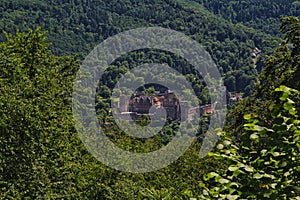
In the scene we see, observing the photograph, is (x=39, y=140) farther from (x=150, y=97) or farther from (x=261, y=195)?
(x=150, y=97)

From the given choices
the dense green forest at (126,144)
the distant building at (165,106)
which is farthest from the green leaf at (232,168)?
the distant building at (165,106)

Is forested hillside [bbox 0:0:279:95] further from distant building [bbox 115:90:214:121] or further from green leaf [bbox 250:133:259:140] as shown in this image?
green leaf [bbox 250:133:259:140]

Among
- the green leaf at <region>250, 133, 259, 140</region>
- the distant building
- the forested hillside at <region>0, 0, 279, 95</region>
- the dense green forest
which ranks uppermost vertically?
the forested hillside at <region>0, 0, 279, 95</region>

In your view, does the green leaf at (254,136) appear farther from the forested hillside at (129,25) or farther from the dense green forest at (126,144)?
the forested hillside at (129,25)

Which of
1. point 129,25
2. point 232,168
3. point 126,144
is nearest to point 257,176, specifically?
point 232,168

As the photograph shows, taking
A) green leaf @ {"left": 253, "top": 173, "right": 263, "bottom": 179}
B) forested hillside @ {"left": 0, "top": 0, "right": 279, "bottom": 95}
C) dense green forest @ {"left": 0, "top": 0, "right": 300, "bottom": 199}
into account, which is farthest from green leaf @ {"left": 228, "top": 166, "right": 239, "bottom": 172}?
forested hillside @ {"left": 0, "top": 0, "right": 279, "bottom": 95}

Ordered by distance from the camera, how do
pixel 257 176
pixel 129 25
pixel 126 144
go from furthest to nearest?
pixel 129 25 < pixel 126 144 < pixel 257 176

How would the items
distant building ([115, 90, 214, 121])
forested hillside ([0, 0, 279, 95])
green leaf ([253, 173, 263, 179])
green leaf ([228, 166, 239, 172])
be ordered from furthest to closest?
forested hillside ([0, 0, 279, 95])
distant building ([115, 90, 214, 121])
green leaf ([228, 166, 239, 172])
green leaf ([253, 173, 263, 179])

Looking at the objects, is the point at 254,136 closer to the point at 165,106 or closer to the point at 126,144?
the point at 126,144
